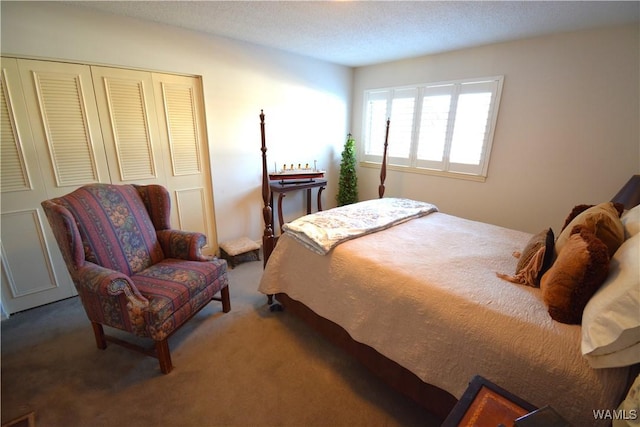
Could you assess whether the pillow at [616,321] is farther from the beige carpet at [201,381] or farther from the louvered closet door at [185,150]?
the louvered closet door at [185,150]

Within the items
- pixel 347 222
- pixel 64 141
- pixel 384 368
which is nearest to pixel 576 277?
pixel 384 368

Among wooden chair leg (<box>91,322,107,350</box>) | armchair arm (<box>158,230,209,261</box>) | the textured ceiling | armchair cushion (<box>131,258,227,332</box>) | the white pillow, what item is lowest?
wooden chair leg (<box>91,322,107,350</box>)

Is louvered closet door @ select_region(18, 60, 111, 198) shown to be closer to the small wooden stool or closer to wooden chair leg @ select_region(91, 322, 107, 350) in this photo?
wooden chair leg @ select_region(91, 322, 107, 350)

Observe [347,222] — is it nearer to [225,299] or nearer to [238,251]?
[225,299]

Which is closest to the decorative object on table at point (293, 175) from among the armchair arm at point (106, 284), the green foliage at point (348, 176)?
the green foliage at point (348, 176)

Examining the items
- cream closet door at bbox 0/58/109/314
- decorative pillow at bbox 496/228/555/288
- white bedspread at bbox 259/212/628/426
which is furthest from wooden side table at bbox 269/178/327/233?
decorative pillow at bbox 496/228/555/288

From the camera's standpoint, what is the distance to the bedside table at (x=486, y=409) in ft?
2.62

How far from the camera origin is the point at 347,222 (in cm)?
211

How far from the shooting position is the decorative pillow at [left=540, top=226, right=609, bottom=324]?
3.30 ft

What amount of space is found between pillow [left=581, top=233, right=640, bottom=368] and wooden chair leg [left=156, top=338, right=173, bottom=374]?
2027mm

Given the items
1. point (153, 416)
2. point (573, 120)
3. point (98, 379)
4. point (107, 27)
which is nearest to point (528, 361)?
point (153, 416)

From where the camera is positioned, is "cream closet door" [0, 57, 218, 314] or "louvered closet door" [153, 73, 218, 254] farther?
"louvered closet door" [153, 73, 218, 254]

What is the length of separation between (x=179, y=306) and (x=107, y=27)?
92.5 inches

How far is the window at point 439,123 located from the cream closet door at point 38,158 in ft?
11.0
